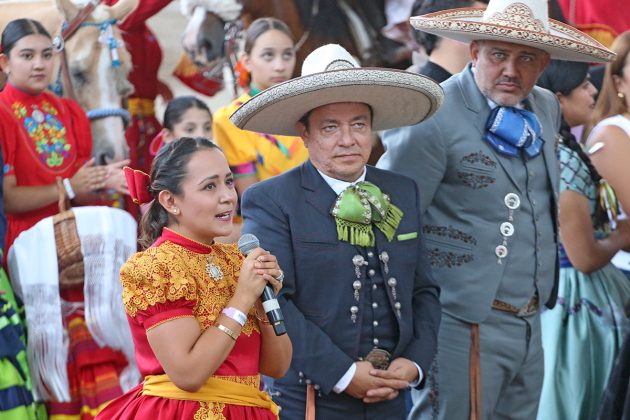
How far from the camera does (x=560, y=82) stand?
6.08 metres

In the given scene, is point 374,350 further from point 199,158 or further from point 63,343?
point 63,343

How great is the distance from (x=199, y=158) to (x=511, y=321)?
1567 mm

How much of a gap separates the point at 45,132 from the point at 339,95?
2534 mm

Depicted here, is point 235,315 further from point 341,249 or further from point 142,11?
point 142,11

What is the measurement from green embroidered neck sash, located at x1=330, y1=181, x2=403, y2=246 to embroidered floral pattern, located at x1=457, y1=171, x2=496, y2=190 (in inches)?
19.3

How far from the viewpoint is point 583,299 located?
5789 millimetres

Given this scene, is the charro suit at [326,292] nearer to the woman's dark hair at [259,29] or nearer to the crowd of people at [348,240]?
the crowd of people at [348,240]

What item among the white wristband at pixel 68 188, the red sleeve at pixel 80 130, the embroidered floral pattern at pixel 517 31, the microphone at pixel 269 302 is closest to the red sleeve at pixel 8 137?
the white wristband at pixel 68 188

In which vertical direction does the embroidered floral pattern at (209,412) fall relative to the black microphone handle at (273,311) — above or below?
below

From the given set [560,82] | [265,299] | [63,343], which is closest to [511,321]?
[265,299]

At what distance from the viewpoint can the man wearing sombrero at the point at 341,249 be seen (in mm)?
3994

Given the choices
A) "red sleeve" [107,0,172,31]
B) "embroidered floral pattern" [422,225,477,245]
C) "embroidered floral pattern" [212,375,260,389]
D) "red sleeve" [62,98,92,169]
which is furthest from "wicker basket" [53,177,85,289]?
"red sleeve" [107,0,172,31]

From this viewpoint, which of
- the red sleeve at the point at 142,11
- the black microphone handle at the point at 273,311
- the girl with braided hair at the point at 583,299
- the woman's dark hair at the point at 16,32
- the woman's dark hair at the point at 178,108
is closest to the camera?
the black microphone handle at the point at 273,311

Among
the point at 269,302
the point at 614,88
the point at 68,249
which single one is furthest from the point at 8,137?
the point at 614,88
